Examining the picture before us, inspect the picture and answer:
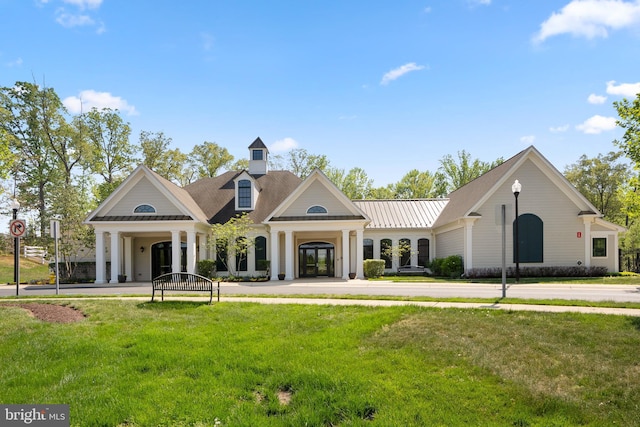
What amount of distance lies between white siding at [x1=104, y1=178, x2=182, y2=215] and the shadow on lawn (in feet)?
46.3

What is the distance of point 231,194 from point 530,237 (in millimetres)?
20001

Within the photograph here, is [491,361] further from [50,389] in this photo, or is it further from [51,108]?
[51,108]

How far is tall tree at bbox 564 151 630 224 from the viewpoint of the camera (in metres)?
49.4

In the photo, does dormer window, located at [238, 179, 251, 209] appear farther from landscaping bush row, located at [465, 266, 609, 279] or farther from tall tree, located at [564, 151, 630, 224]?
tall tree, located at [564, 151, 630, 224]

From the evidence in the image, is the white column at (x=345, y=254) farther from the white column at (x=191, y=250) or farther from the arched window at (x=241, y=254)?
the white column at (x=191, y=250)

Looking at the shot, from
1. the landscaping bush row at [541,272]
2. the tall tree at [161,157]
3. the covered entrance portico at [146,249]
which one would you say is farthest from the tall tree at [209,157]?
the landscaping bush row at [541,272]

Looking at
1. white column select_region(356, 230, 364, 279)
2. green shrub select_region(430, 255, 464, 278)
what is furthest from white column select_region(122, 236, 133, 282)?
green shrub select_region(430, 255, 464, 278)

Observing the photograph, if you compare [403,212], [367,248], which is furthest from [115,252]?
[403,212]

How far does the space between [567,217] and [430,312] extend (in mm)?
19686

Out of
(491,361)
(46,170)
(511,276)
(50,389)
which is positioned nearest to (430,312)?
(491,361)

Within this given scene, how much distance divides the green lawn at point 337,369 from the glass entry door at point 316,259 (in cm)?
1947

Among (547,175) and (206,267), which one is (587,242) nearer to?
(547,175)

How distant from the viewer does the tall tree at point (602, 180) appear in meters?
49.4

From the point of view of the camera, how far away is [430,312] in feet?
32.0
